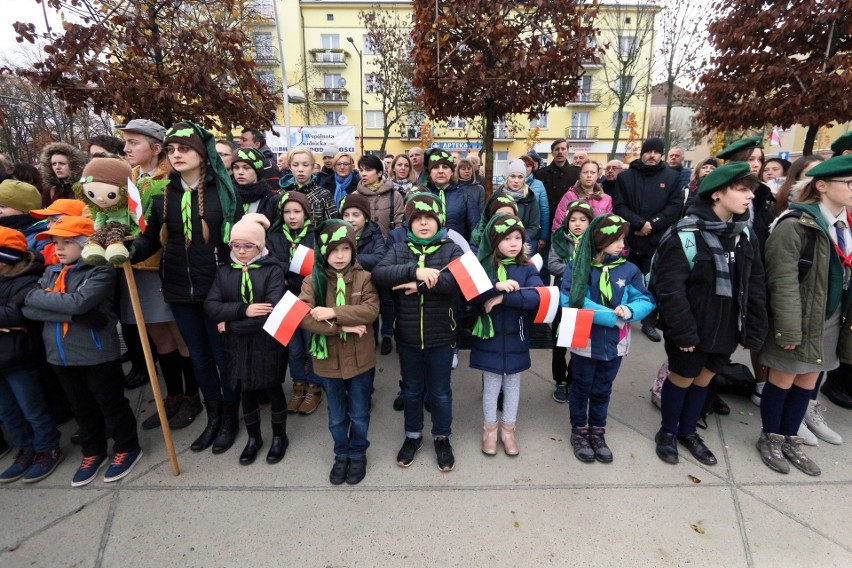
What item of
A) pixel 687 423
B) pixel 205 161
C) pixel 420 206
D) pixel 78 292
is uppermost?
pixel 205 161

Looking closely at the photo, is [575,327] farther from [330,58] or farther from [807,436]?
[330,58]

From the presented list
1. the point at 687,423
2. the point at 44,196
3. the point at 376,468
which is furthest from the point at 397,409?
the point at 44,196

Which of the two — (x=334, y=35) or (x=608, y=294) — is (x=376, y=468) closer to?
(x=608, y=294)

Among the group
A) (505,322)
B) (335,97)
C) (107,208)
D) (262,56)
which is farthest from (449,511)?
(335,97)

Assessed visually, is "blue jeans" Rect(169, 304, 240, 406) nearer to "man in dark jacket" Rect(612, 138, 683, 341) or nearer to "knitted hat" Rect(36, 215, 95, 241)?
"knitted hat" Rect(36, 215, 95, 241)

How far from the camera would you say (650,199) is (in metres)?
5.09

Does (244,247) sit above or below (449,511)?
above

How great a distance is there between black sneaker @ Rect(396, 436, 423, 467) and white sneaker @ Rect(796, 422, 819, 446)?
2.94m

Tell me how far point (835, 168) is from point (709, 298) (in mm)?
1141

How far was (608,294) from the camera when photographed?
2.97m

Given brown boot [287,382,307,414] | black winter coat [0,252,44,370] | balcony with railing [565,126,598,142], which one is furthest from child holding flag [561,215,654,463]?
balcony with railing [565,126,598,142]

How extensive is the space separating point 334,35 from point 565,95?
3654 centimetres

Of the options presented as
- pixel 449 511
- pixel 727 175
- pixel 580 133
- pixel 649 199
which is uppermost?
pixel 580 133

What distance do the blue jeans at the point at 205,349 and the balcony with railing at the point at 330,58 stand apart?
119 ft
